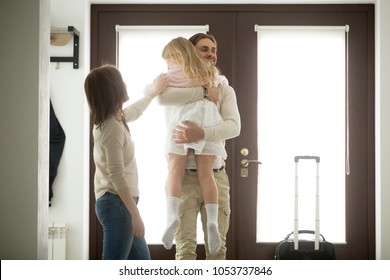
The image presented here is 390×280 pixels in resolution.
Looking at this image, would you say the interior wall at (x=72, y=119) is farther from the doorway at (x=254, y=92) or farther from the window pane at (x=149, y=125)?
the window pane at (x=149, y=125)

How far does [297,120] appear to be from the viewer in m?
3.23

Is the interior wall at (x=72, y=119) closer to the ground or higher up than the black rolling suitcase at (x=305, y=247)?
higher up

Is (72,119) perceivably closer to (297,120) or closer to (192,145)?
(297,120)

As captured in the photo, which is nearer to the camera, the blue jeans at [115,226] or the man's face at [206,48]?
the blue jeans at [115,226]

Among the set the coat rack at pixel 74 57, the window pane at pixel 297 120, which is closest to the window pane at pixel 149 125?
the coat rack at pixel 74 57

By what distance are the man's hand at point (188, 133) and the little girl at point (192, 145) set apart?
0.03m

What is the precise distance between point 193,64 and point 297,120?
152cm

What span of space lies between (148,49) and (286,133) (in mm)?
988

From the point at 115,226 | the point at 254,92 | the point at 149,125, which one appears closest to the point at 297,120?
the point at 254,92

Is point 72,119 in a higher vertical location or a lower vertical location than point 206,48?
lower

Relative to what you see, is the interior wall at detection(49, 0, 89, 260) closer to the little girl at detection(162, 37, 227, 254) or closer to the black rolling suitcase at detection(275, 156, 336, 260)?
the black rolling suitcase at detection(275, 156, 336, 260)

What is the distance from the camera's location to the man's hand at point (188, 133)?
1.79 metres

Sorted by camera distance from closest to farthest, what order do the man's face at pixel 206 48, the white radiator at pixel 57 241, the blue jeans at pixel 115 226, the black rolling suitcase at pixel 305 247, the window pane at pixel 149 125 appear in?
the blue jeans at pixel 115 226 < the man's face at pixel 206 48 < the black rolling suitcase at pixel 305 247 < the white radiator at pixel 57 241 < the window pane at pixel 149 125

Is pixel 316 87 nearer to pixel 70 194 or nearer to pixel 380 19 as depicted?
pixel 380 19
